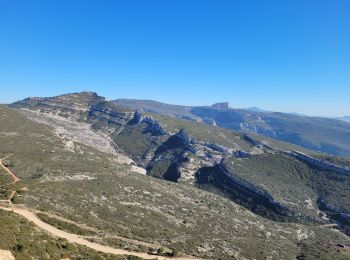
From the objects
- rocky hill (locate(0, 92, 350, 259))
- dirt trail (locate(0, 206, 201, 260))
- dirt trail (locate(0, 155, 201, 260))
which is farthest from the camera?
rocky hill (locate(0, 92, 350, 259))

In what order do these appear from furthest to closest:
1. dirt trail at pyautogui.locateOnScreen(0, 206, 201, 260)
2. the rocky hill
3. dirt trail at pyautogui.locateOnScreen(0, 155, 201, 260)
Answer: the rocky hill
dirt trail at pyautogui.locateOnScreen(0, 155, 201, 260)
dirt trail at pyautogui.locateOnScreen(0, 206, 201, 260)

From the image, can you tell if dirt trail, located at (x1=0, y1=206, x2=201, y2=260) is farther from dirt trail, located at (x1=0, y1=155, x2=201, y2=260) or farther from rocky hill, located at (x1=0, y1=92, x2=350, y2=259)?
rocky hill, located at (x1=0, y1=92, x2=350, y2=259)

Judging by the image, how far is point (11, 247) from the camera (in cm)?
5050

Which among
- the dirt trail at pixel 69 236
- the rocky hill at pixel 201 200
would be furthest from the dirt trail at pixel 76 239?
the rocky hill at pixel 201 200

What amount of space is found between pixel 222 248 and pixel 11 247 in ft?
176

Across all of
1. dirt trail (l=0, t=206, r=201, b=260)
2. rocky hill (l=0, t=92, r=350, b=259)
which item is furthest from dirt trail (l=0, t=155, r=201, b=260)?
rocky hill (l=0, t=92, r=350, b=259)

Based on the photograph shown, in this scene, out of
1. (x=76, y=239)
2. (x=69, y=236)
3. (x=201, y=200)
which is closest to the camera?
(x=76, y=239)

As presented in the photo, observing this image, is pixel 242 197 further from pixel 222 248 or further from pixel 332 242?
pixel 222 248

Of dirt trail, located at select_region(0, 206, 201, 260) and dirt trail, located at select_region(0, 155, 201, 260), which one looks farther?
dirt trail, located at select_region(0, 155, 201, 260)

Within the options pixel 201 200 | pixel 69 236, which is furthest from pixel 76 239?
pixel 201 200

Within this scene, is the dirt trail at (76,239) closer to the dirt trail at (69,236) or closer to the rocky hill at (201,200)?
the dirt trail at (69,236)

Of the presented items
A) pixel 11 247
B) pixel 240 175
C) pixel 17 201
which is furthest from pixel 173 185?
pixel 11 247

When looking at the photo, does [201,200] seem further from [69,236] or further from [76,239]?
[69,236]

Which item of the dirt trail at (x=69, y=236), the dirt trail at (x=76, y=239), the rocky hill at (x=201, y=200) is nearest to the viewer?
the dirt trail at (x=76, y=239)
